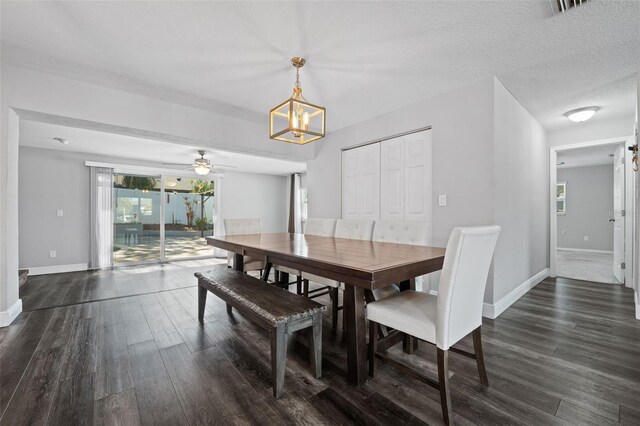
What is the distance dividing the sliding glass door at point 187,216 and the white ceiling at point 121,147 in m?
0.53

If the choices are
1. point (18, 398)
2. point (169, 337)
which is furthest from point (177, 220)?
point (18, 398)

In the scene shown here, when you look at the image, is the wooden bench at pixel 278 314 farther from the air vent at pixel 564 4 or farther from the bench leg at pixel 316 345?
the air vent at pixel 564 4

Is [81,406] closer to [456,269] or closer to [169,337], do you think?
[169,337]

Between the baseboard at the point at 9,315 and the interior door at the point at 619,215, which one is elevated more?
the interior door at the point at 619,215

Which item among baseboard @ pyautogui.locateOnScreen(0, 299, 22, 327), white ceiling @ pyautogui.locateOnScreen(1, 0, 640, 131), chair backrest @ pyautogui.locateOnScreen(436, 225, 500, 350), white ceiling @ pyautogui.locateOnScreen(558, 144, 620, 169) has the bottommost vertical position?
baseboard @ pyautogui.locateOnScreen(0, 299, 22, 327)

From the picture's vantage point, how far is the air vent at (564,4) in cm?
171

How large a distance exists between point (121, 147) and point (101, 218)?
1.61m

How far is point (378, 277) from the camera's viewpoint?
135cm

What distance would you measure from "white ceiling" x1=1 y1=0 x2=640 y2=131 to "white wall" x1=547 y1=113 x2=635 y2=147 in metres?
0.75

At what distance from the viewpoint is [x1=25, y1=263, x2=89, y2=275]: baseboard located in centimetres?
467

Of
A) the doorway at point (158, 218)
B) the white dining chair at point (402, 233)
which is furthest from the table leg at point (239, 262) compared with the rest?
the doorway at point (158, 218)

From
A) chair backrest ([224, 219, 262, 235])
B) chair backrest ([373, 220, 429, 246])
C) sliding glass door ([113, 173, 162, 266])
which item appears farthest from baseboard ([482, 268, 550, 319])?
sliding glass door ([113, 173, 162, 266])

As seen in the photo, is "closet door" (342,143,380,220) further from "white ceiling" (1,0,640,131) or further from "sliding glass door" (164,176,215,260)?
"sliding glass door" (164,176,215,260)

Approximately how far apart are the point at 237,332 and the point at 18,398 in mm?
1312
